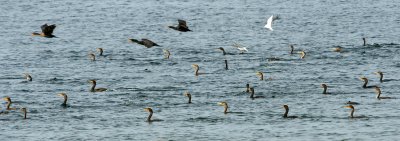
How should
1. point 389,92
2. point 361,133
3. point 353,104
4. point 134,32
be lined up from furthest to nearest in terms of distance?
point 134,32 → point 389,92 → point 353,104 → point 361,133

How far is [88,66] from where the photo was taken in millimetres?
56562

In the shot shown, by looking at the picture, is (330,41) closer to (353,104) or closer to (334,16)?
(334,16)

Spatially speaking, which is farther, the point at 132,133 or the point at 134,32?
the point at 134,32

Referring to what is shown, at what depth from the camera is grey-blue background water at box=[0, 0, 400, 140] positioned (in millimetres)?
38969

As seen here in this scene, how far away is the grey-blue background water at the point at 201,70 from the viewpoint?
39.0 m

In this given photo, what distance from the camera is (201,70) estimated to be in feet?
177

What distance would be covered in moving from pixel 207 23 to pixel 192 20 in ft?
7.84

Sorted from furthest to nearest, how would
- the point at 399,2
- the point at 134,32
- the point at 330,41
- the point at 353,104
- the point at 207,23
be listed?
the point at 399,2 → the point at 207,23 → the point at 134,32 → the point at 330,41 → the point at 353,104

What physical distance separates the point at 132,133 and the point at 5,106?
307 inches

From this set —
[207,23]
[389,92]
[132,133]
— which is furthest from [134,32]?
[132,133]

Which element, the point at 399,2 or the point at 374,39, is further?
the point at 399,2

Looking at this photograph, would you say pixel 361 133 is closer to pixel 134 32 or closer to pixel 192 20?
pixel 134 32

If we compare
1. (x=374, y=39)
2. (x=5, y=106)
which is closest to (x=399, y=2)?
(x=374, y=39)

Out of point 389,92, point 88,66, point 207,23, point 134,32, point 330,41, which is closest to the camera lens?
point 389,92
